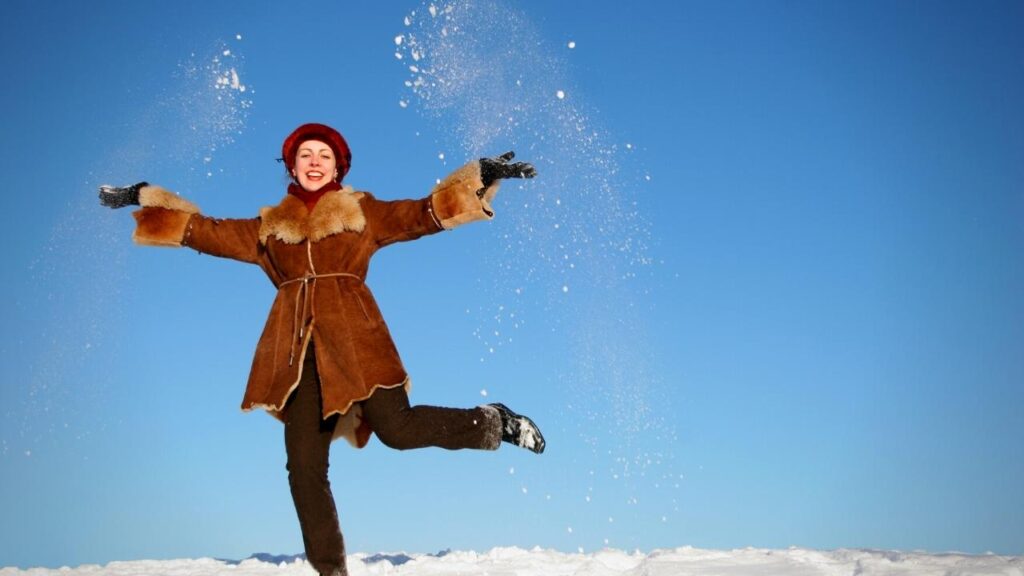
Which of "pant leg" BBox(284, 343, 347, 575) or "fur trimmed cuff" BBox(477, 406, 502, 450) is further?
"fur trimmed cuff" BBox(477, 406, 502, 450)

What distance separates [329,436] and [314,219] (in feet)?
3.71

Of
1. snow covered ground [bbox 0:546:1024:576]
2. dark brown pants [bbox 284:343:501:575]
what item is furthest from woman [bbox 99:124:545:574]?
snow covered ground [bbox 0:546:1024:576]

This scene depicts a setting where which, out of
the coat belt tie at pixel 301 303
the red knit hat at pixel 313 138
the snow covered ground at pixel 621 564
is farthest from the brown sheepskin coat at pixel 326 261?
the snow covered ground at pixel 621 564

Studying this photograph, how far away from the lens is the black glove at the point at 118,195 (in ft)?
15.7

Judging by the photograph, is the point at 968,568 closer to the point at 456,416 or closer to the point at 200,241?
the point at 456,416

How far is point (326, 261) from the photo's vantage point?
4.37 m

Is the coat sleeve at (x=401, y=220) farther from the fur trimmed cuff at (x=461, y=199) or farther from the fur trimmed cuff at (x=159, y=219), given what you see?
the fur trimmed cuff at (x=159, y=219)

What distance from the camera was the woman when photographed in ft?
13.7

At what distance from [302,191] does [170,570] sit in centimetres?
321

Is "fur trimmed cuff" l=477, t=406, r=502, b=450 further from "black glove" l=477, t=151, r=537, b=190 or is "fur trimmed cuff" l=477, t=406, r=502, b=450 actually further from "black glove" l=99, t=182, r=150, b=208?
"black glove" l=99, t=182, r=150, b=208

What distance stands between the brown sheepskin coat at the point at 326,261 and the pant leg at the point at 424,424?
89 millimetres

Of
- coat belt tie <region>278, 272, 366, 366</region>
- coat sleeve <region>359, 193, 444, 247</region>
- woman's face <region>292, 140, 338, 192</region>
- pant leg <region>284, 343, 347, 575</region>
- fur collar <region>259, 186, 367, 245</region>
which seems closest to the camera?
pant leg <region>284, 343, 347, 575</region>

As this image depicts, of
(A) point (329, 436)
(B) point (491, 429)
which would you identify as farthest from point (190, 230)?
(B) point (491, 429)

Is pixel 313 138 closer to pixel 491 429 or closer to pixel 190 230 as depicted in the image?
pixel 190 230
